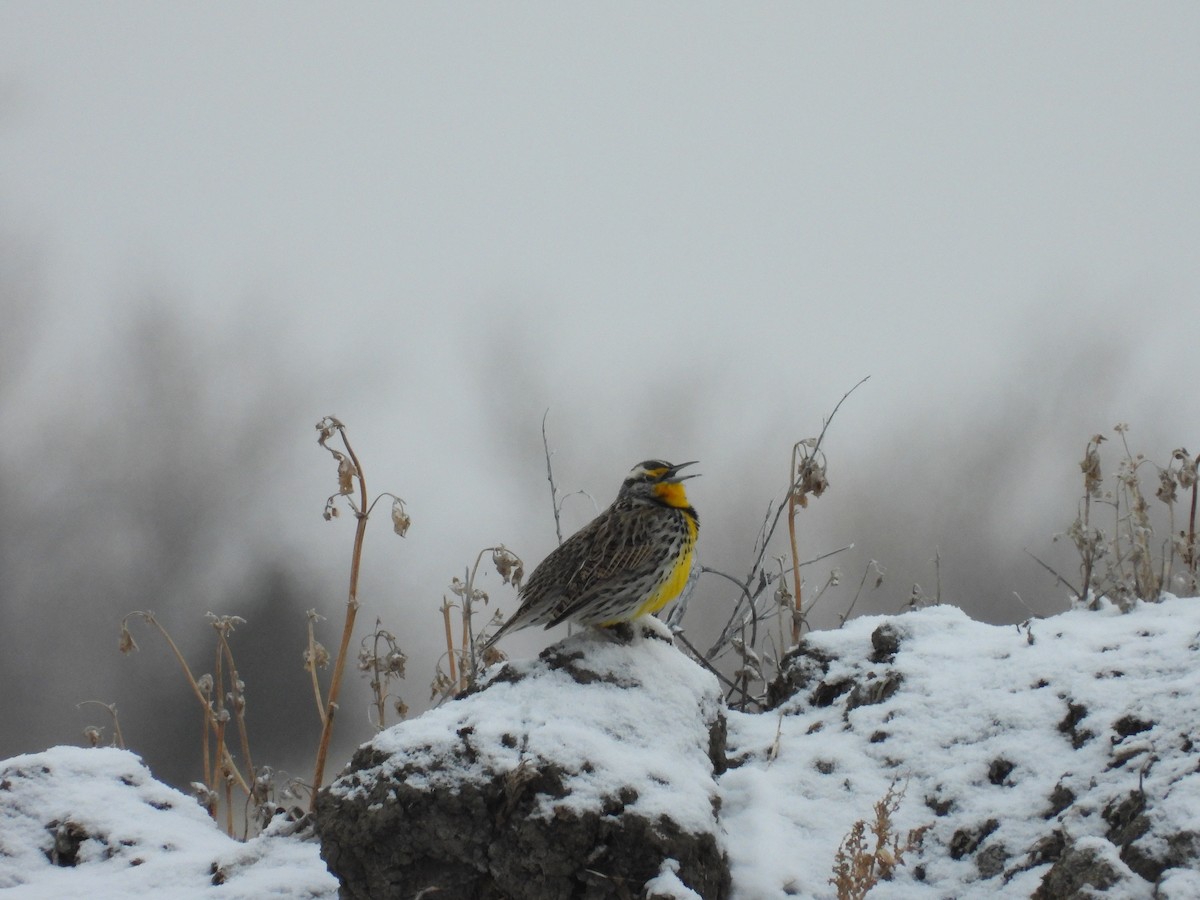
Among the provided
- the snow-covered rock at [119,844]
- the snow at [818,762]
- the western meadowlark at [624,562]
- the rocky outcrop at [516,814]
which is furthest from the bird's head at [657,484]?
the snow-covered rock at [119,844]

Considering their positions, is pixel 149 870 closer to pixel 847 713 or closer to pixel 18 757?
pixel 18 757

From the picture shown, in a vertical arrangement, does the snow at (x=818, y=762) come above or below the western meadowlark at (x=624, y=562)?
below

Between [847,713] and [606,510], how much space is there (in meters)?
1.23

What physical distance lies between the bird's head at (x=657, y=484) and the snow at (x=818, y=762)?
24.4 inches

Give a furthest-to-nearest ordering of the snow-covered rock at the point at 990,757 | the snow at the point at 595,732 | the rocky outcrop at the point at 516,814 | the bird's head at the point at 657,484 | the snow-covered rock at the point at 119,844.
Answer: the bird's head at the point at 657,484 < the snow-covered rock at the point at 119,844 < the snow at the point at 595,732 < the rocky outcrop at the point at 516,814 < the snow-covered rock at the point at 990,757

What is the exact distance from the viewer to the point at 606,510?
478 centimetres

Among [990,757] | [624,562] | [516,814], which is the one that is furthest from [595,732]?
[990,757]

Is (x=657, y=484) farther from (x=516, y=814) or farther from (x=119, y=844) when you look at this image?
(x=119, y=844)

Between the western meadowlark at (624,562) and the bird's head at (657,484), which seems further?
the bird's head at (657,484)

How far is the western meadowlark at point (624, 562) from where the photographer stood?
4312mm

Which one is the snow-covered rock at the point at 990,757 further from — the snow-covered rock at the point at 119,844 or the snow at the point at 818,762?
the snow-covered rock at the point at 119,844

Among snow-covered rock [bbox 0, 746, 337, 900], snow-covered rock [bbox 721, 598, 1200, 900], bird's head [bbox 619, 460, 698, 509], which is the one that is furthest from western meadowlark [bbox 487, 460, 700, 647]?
snow-covered rock [bbox 0, 746, 337, 900]

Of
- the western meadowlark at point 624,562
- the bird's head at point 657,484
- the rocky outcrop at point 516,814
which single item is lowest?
the rocky outcrop at point 516,814

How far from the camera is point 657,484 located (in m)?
4.77
